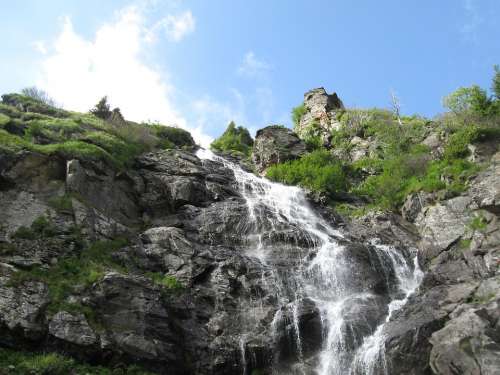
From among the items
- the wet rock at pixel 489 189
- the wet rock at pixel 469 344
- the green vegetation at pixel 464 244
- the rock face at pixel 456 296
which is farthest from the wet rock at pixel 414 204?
the wet rock at pixel 469 344

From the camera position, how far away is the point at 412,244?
87.5 feet

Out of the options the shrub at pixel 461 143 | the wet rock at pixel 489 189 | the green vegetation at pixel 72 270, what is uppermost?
the shrub at pixel 461 143

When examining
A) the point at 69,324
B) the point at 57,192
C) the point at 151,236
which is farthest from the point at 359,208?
the point at 69,324

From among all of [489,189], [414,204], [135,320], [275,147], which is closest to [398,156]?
[414,204]

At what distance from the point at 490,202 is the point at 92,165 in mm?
19571

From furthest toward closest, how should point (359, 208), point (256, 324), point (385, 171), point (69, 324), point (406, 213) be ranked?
point (385, 171) < point (359, 208) < point (406, 213) < point (256, 324) < point (69, 324)

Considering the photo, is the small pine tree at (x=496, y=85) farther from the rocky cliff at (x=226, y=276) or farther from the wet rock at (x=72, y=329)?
the wet rock at (x=72, y=329)

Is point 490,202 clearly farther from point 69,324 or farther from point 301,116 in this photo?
point 301,116

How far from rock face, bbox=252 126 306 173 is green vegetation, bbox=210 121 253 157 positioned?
502 centimetres

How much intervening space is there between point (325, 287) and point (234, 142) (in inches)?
1261

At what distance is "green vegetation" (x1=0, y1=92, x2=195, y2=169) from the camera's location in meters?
24.7

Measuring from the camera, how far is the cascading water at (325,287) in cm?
1814

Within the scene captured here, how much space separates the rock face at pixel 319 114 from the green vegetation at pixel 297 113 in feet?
1.11

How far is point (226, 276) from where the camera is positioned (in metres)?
21.3
